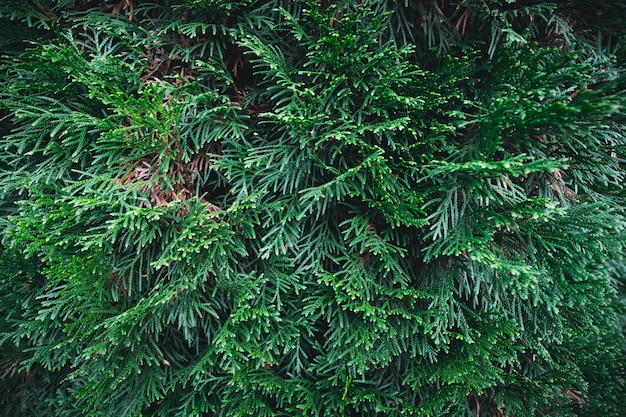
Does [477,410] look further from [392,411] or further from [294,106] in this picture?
[294,106]

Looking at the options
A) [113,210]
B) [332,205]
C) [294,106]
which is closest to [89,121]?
[113,210]

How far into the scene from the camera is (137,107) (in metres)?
1.77

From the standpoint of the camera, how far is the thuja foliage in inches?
66.4

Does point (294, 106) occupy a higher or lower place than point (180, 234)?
higher

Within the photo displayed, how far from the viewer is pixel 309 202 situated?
6.20 feet

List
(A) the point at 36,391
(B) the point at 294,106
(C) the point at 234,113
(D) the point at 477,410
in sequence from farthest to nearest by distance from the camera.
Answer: (A) the point at 36,391
(D) the point at 477,410
(C) the point at 234,113
(B) the point at 294,106

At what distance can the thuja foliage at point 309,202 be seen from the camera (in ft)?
5.54

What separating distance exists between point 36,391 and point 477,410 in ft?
7.96

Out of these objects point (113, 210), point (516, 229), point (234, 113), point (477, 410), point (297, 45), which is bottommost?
point (477, 410)

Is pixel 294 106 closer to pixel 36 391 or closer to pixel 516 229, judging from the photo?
pixel 516 229

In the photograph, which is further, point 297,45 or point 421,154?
point 297,45

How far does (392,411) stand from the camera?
72.9 inches

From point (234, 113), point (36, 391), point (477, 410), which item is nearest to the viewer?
point (234, 113)

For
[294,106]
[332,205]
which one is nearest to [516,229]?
[332,205]
